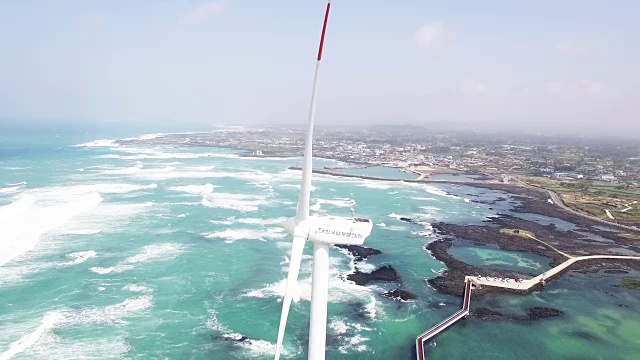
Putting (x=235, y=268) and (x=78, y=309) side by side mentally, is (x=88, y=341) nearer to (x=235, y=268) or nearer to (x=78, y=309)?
(x=78, y=309)

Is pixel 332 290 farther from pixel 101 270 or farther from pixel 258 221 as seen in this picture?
pixel 258 221

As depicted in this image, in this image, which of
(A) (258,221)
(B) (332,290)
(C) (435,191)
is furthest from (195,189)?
(B) (332,290)

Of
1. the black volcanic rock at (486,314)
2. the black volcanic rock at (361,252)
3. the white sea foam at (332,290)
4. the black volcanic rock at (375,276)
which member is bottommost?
the black volcanic rock at (486,314)

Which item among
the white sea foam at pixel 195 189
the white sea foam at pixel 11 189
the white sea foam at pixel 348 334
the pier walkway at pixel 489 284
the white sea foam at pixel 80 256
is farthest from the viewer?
the white sea foam at pixel 195 189

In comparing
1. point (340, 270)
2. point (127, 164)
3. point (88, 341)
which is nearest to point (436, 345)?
point (340, 270)

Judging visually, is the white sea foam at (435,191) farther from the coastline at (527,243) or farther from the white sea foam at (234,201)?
the white sea foam at (234,201)

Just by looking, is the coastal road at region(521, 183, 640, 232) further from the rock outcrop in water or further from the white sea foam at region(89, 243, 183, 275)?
the white sea foam at region(89, 243, 183, 275)

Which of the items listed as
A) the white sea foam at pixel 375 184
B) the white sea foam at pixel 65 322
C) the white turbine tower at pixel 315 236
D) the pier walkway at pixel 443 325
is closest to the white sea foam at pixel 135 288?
the white sea foam at pixel 65 322

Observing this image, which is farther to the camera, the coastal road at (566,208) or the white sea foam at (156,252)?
the coastal road at (566,208)
